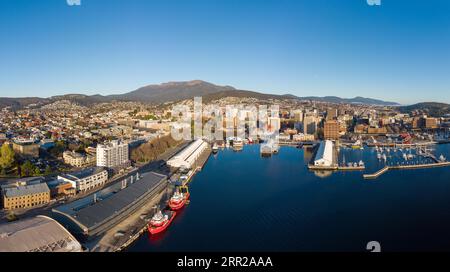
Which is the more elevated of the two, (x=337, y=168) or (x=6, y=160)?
(x=6, y=160)

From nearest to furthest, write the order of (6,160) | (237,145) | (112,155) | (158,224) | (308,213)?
(158,224)
(308,213)
(6,160)
(112,155)
(237,145)

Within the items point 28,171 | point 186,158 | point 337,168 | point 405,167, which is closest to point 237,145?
point 186,158

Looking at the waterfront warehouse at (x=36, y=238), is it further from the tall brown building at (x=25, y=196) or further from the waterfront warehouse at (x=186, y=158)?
the waterfront warehouse at (x=186, y=158)

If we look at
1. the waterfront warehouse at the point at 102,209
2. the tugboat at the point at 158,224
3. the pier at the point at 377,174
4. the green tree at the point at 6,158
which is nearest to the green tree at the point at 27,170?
the green tree at the point at 6,158

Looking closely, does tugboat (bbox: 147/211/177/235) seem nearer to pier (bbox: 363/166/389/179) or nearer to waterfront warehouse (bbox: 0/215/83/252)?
waterfront warehouse (bbox: 0/215/83/252)

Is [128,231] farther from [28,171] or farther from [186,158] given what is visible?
[186,158]
